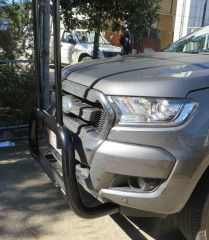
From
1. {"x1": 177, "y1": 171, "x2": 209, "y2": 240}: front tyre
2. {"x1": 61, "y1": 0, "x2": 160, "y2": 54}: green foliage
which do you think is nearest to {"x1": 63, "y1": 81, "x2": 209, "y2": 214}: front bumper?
{"x1": 177, "y1": 171, "x2": 209, "y2": 240}: front tyre

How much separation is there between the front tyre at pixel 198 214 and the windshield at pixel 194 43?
182cm

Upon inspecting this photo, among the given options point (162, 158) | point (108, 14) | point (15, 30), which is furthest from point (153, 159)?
point (108, 14)

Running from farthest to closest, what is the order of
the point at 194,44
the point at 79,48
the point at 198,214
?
the point at 79,48 < the point at 194,44 < the point at 198,214

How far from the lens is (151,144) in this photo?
2705 mm

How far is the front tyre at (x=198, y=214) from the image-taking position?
287 centimetres

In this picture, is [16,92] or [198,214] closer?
[198,214]

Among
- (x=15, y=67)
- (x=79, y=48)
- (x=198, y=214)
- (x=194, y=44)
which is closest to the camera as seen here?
(x=198, y=214)

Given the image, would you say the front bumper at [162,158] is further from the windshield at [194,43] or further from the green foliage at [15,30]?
the green foliage at [15,30]

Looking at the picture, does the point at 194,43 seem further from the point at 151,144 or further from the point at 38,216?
the point at 38,216

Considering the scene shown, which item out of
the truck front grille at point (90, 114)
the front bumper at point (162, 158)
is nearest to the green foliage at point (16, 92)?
the truck front grille at point (90, 114)

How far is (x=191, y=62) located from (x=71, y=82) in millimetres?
1016

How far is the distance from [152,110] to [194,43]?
2.13 meters

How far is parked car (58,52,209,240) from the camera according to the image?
2.68 m

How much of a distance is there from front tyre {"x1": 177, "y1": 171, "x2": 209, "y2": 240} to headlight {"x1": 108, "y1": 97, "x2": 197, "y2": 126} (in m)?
0.49
